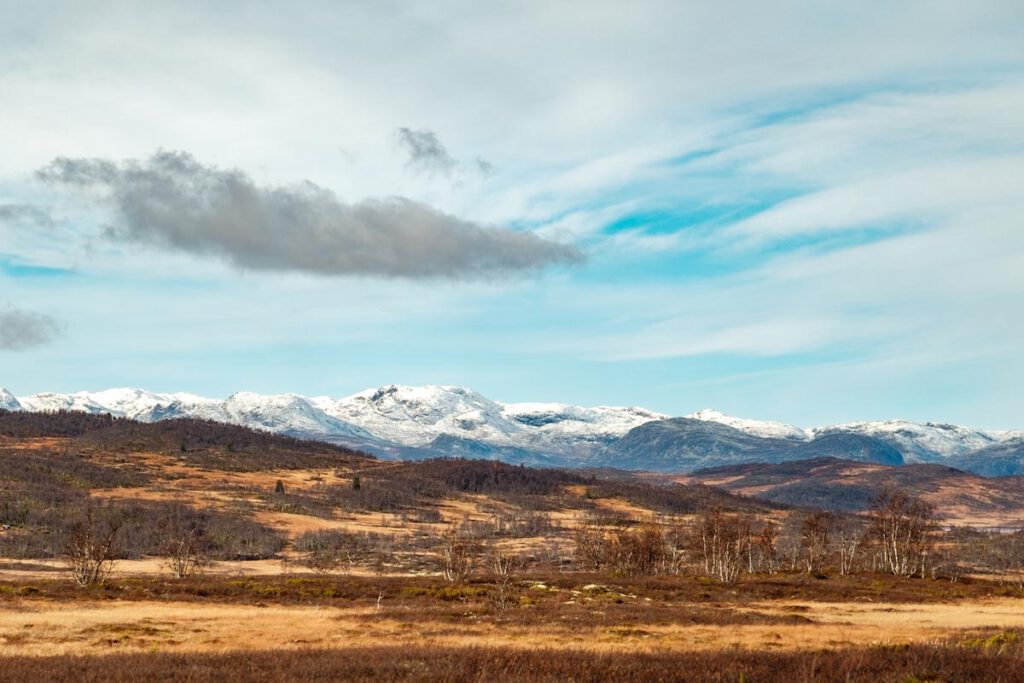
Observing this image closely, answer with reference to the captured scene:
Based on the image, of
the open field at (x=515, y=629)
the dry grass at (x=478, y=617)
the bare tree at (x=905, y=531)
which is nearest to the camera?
the open field at (x=515, y=629)

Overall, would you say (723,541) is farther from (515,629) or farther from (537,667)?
(537,667)

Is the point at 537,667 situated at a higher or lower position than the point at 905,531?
higher

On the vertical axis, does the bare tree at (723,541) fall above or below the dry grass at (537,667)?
below

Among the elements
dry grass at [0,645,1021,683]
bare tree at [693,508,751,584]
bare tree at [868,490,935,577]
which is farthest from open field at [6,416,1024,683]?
bare tree at [868,490,935,577]

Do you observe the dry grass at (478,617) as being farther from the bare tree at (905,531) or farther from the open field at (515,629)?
the bare tree at (905,531)

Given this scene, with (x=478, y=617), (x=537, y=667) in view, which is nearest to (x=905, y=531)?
(x=478, y=617)

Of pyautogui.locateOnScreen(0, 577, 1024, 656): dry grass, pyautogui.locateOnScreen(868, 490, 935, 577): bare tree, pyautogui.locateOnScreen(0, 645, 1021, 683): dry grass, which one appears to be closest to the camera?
pyautogui.locateOnScreen(0, 645, 1021, 683): dry grass

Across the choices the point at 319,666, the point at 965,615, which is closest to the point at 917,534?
the point at 965,615

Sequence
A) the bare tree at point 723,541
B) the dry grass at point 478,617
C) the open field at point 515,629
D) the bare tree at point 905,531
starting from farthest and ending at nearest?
the bare tree at point 905,531
the bare tree at point 723,541
the dry grass at point 478,617
the open field at point 515,629

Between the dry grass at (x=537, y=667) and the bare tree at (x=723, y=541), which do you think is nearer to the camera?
the dry grass at (x=537, y=667)

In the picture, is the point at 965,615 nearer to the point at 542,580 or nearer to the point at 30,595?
the point at 542,580

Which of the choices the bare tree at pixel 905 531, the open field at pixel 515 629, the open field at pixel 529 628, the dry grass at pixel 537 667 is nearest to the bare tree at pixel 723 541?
the open field at pixel 529 628

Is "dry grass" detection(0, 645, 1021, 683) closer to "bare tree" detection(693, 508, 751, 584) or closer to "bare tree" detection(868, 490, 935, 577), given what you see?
"bare tree" detection(693, 508, 751, 584)

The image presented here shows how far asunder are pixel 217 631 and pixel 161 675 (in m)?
22.2
